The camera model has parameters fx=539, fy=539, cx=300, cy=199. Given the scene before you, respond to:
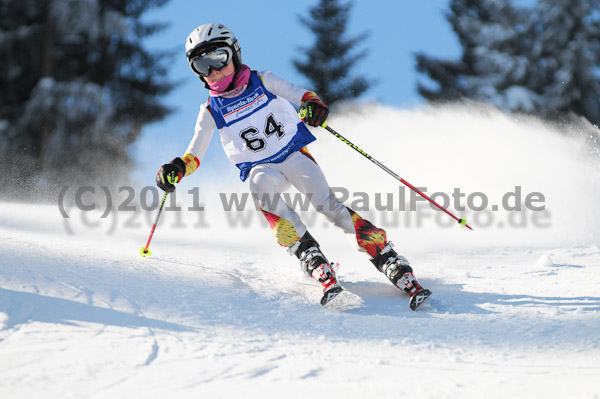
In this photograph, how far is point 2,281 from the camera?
3.30m

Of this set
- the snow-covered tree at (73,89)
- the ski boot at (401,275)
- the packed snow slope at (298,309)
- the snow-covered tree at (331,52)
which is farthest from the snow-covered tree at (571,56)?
the ski boot at (401,275)

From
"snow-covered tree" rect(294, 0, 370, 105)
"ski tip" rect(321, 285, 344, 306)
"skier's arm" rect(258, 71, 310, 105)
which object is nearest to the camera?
"ski tip" rect(321, 285, 344, 306)

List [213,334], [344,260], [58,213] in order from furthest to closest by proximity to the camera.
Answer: [58,213], [344,260], [213,334]

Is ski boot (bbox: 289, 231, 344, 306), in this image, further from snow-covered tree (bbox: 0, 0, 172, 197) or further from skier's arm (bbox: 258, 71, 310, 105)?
snow-covered tree (bbox: 0, 0, 172, 197)

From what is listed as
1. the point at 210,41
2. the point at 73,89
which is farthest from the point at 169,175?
the point at 73,89

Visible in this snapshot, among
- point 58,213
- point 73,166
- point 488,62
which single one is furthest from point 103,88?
point 488,62

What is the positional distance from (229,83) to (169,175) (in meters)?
0.73

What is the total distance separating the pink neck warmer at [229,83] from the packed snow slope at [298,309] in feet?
4.37

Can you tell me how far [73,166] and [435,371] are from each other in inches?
538

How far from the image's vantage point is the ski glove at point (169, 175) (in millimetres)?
3574

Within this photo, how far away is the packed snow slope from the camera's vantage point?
2.27 meters

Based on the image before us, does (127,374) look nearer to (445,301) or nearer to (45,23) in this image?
(445,301)

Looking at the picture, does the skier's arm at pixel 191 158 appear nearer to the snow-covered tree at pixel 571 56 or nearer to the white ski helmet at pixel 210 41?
the white ski helmet at pixel 210 41

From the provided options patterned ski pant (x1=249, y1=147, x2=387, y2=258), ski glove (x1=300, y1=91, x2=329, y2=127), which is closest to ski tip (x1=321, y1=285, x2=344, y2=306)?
patterned ski pant (x1=249, y1=147, x2=387, y2=258)
